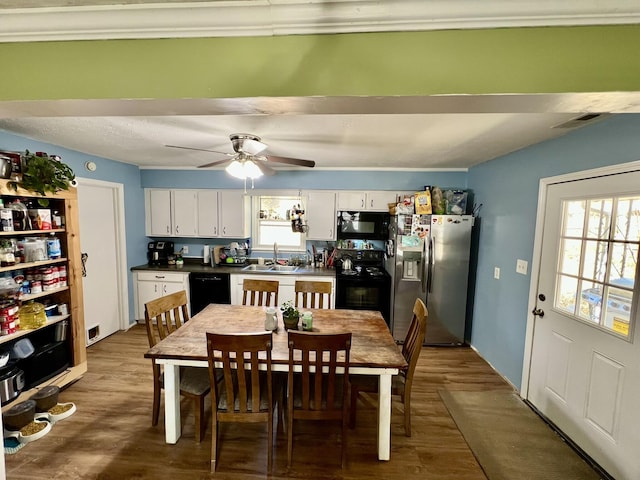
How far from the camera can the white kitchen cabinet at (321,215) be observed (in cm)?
401

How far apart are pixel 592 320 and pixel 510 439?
1.05m

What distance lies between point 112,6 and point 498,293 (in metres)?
3.64

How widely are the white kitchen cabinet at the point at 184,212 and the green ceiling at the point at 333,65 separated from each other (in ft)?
10.1

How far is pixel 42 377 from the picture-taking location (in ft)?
7.87

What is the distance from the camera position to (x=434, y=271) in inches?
136

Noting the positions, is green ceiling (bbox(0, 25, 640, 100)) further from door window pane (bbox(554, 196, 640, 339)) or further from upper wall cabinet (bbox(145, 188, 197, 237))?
upper wall cabinet (bbox(145, 188, 197, 237))

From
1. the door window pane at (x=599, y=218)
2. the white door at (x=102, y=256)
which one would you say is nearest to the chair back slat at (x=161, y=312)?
the white door at (x=102, y=256)

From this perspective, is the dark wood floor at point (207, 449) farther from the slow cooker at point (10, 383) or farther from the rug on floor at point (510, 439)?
the slow cooker at point (10, 383)

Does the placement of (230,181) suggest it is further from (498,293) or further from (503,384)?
(503,384)

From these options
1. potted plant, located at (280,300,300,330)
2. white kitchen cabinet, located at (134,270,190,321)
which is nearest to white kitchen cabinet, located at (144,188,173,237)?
white kitchen cabinet, located at (134,270,190,321)

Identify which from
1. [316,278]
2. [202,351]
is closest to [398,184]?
[316,278]

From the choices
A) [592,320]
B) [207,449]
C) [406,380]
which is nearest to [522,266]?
[592,320]

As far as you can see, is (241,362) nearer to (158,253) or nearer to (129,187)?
(158,253)

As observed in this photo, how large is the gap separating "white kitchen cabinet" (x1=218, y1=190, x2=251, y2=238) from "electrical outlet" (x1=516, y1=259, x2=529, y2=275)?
3383 mm
